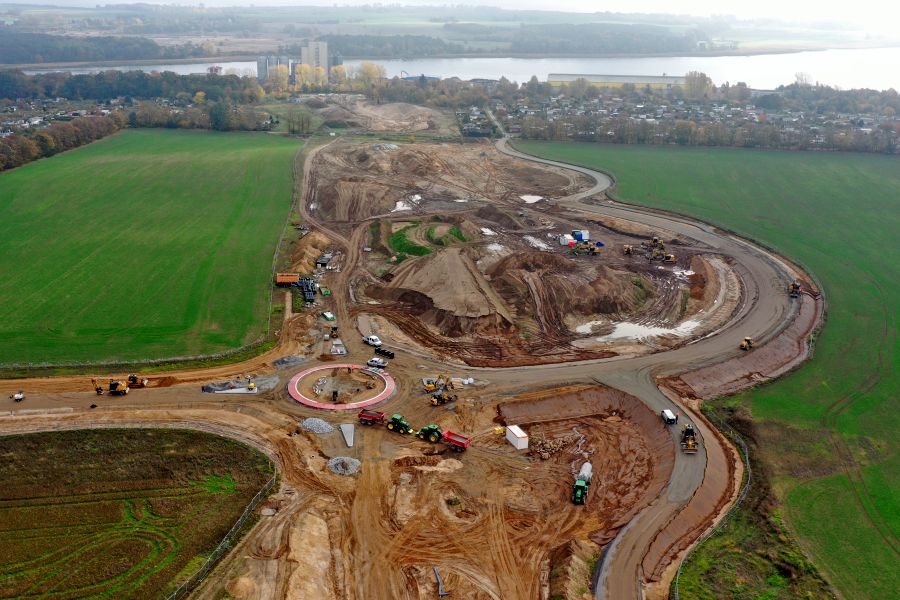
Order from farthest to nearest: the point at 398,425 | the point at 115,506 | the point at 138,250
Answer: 1. the point at 138,250
2. the point at 398,425
3. the point at 115,506

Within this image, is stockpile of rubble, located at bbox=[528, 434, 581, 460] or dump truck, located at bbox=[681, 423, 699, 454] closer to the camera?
dump truck, located at bbox=[681, 423, 699, 454]

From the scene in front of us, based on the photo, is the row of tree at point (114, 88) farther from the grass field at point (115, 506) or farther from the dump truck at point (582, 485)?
the dump truck at point (582, 485)

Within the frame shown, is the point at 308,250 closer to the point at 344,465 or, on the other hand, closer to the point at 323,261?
the point at 323,261

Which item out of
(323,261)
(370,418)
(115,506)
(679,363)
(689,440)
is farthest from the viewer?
(323,261)

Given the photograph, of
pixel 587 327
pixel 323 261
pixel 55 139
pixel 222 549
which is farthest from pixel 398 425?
pixel 55 139

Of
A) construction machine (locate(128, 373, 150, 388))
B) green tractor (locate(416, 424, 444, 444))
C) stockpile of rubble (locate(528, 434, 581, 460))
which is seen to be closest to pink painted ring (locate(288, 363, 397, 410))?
green tractor (locate(416, 424, 444, 444))

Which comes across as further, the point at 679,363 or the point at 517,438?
the point at 679,363

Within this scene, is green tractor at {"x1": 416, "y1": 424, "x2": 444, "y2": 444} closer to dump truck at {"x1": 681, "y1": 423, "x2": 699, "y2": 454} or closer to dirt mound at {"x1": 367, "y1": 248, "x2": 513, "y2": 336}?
dump truck at {"x1": 681, "y1": 423, "x2": 699, "y2": 454}
